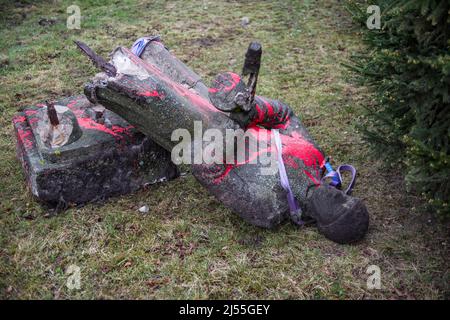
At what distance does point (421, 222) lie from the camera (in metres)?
3.25

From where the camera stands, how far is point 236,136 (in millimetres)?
3141

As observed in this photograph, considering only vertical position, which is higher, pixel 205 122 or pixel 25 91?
pixel 205 122

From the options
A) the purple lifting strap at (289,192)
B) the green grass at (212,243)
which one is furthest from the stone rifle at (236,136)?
the green grass at (212,243)

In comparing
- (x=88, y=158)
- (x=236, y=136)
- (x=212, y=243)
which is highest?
(x=236, y=136)

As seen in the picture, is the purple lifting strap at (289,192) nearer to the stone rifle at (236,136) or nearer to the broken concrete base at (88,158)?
the stone rifle at (236,136)

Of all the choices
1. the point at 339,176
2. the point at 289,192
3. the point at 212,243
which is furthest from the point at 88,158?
the point at 339,176

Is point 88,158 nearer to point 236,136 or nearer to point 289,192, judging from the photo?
point 236,136

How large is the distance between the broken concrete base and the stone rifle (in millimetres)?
377

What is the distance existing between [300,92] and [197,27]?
7.79ft

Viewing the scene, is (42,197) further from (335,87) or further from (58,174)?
(335,87)

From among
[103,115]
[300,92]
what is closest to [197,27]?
[300,92]

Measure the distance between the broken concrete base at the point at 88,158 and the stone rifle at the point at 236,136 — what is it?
377mm

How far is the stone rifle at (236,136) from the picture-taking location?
2977mm

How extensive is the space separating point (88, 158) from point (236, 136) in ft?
3.57
